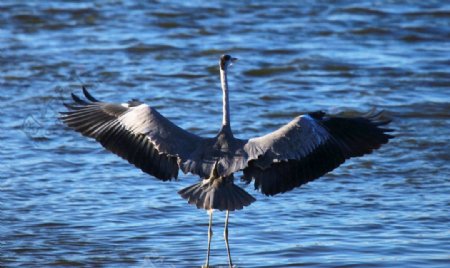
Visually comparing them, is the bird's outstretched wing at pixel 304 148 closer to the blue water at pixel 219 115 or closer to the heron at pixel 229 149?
the heron at pixel 229 149

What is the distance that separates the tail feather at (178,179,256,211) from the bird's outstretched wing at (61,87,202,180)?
31 centimetres

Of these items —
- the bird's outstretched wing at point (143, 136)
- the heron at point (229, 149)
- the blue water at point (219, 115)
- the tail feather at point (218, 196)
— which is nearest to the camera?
the tail feather at point (218, 196)

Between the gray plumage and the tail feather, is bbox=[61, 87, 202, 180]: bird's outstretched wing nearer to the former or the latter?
the gray plumage

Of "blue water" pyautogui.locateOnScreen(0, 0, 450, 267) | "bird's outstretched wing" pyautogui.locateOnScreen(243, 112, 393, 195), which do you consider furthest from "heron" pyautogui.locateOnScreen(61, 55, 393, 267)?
"blue water" pyautogui.locateOnScreen(0, 0, 450, 267)

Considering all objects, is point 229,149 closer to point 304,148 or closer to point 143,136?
point 304,148

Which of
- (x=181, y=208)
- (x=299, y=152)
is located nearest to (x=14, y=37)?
(x=181, y=208)

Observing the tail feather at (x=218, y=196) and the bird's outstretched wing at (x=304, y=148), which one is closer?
the tail feather at (x=218, y=196)

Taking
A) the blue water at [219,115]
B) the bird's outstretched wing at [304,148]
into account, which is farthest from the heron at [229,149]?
the blue water at [219,115]

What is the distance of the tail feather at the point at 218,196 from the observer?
7457 mm

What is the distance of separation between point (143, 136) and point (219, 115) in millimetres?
4767

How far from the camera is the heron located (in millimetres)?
7652

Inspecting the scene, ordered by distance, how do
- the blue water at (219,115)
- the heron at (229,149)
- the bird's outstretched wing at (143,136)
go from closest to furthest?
1. the heron at (229,149)
2. the bird's outstretched wing at (143,136)
3. the blue water at (219,115)

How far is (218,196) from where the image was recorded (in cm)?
752

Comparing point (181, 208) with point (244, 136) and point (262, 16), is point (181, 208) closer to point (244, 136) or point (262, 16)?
point (244, 136)
